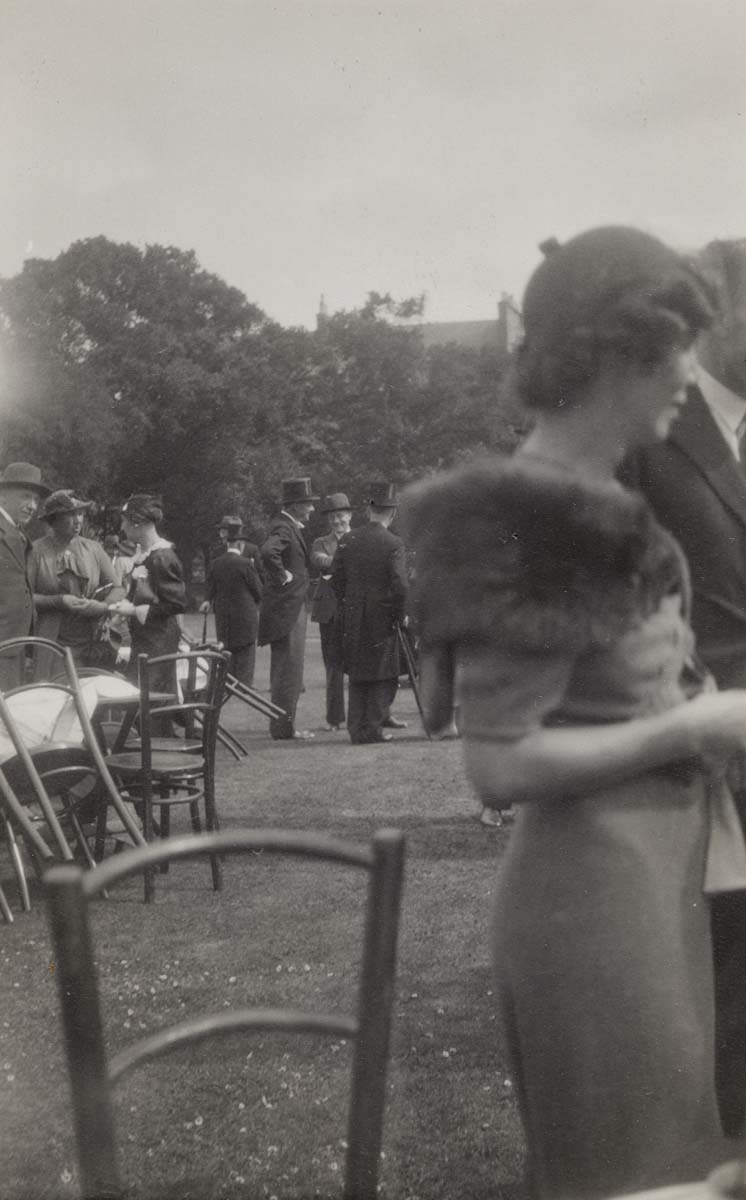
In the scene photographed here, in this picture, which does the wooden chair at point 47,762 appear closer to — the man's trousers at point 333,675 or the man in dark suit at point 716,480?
the man in dark suit at point 716,480

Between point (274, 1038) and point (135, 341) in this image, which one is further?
point (135, 341)

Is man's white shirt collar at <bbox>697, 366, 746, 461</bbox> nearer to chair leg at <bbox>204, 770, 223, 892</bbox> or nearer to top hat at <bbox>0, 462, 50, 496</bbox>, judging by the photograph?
chair leg at <bbox>204, 770, 223, 892</bbox>

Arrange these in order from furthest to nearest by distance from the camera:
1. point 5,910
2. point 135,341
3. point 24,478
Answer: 1. point 24,478
2. point 135,341
3. point 5,910

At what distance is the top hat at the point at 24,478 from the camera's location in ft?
18.9

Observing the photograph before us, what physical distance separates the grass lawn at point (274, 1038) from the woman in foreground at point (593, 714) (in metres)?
1.21

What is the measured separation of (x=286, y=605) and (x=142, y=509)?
195cm

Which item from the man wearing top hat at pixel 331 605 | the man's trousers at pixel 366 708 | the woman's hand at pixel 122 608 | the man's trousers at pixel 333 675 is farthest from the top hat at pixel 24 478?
the man's trousers at pixel 333 675

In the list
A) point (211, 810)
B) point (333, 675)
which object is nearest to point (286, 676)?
point (333, 675)

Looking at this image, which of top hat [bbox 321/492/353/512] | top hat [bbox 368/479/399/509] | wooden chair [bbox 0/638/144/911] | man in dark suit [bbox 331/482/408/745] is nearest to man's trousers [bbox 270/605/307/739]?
man in dark suit [bbox 331/482/408/745]

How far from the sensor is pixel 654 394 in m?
1.28

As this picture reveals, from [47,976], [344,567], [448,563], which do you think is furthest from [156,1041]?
[344,567]

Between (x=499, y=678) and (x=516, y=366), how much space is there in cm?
33

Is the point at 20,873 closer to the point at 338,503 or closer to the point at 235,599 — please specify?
the point at 235,599

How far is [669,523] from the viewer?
1.41 meters
